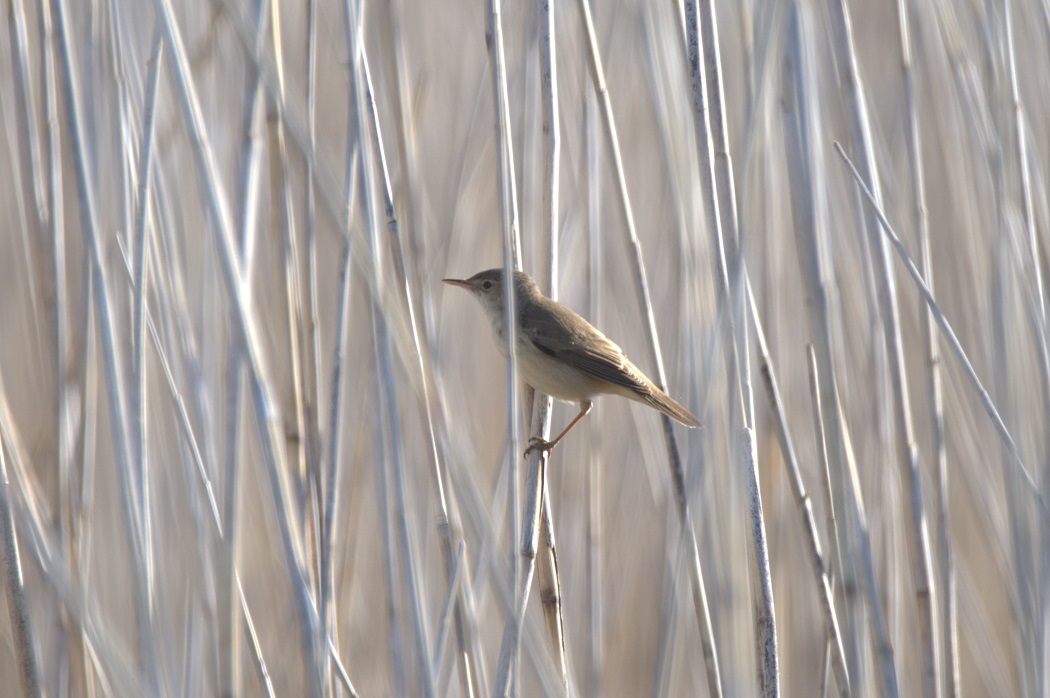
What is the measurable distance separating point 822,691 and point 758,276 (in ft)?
4.46

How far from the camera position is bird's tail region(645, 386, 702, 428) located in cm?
229

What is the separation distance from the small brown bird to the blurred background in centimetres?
12

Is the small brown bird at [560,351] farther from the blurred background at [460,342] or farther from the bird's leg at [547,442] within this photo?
the blurred background at [460,342]

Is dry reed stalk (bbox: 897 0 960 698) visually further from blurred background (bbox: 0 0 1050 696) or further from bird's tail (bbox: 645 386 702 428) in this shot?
bird's tail (bbox: 645 386 702 428)

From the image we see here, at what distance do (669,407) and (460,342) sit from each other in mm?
1291

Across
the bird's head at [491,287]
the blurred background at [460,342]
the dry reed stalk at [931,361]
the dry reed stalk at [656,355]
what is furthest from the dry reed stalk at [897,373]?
the bird's head at [491,287]

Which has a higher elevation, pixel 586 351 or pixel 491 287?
pixel 491 287

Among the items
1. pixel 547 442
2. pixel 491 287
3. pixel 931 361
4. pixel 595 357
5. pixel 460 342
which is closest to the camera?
pixel 931 361

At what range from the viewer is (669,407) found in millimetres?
2295

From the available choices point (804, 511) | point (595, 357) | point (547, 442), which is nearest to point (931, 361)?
point (804, 511)

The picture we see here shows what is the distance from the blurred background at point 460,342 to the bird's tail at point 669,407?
0.10 meters

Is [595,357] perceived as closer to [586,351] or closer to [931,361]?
[586,351]

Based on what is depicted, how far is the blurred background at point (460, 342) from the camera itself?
69.2 inches

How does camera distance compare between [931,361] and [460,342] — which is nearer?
[931,361]
